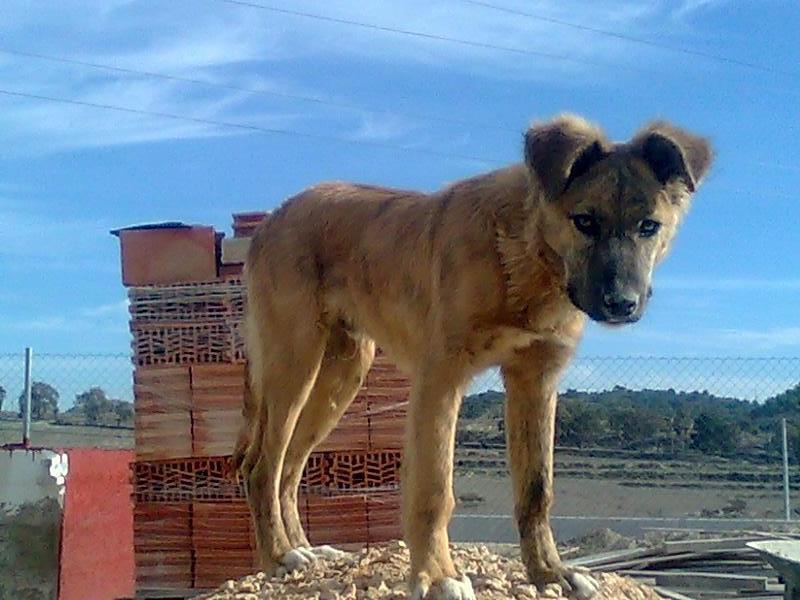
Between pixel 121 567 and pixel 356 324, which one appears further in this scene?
pixel 121 567

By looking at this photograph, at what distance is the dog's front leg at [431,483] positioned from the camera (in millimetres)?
4168

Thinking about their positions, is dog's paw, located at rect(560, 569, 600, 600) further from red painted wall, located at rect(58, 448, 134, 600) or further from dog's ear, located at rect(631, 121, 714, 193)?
red painted wall, located at rect(58, 448, 134, 600)

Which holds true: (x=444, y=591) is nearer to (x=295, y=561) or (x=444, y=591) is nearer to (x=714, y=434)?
(x=295, y=561)

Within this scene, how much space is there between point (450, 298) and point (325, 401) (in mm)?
1574

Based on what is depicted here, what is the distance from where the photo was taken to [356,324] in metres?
5.37

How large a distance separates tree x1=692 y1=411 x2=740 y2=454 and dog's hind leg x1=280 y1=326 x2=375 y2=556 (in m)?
9.49

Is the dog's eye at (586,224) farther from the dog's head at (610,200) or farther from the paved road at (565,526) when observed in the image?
the paved road at (565,526)

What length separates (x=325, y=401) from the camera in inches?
226

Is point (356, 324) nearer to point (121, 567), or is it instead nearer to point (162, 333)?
point (162, 333)

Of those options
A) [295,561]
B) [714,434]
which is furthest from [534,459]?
[714,434]

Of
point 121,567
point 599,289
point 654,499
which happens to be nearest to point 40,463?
point 121,567

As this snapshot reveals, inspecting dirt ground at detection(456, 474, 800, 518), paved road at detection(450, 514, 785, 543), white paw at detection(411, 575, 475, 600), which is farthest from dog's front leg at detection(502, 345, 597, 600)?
dirt ground at detection(456, 474, 800, 518)

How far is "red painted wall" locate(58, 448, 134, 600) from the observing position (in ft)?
30.8

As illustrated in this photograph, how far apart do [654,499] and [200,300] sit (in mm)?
8191
